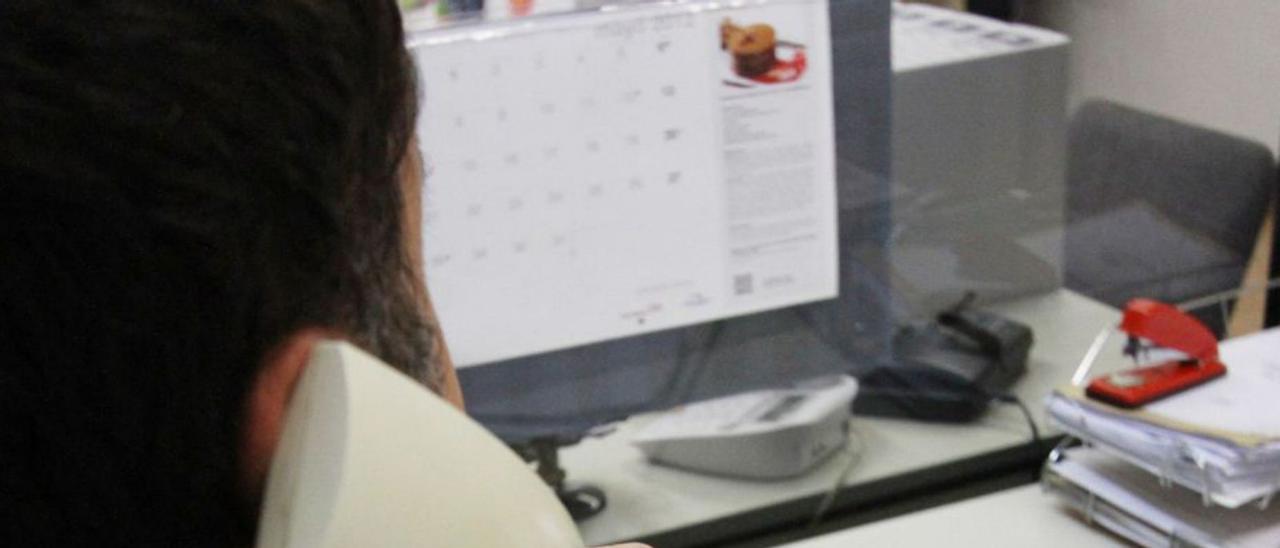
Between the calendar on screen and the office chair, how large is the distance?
1.81ft

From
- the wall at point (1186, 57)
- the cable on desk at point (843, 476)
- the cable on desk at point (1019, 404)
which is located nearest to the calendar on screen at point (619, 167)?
the cable on desk at point (843, 476)

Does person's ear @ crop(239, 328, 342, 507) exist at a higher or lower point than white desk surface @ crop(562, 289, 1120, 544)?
higher

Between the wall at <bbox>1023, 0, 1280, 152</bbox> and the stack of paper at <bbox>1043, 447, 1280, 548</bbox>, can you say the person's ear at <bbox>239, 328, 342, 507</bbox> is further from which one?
the wall at <bbox>1023, 0, 1280, 152</bbox>

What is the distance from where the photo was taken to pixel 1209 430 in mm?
1121

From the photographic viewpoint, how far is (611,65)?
→ 1.10m

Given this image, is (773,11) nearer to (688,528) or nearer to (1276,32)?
(688,528)

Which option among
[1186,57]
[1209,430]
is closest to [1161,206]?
[1186,57]

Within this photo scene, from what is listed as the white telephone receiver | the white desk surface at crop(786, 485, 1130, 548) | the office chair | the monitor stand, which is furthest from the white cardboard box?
the white telephone receiver

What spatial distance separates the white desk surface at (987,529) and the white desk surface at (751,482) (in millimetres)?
84

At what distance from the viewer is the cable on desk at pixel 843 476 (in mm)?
1303

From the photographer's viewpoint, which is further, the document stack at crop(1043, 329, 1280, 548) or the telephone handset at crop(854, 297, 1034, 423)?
the telephone handset at crop(854, 297, 1034, 423)

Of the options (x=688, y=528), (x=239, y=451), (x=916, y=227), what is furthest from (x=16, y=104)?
(x=916, y=227)

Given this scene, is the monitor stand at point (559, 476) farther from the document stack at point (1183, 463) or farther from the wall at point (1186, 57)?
the wall at point (1186, 57)

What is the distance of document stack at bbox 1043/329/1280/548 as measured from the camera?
3.60ft
